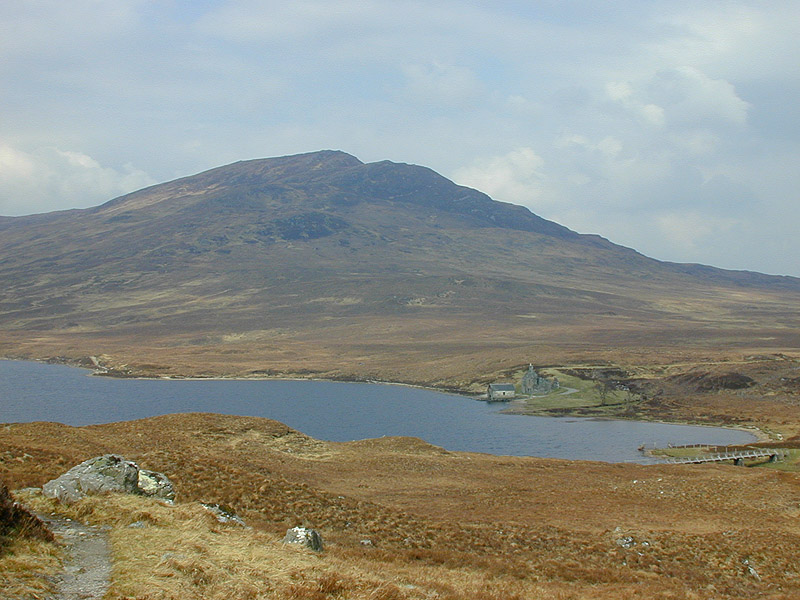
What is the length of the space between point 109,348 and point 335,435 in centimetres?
11718

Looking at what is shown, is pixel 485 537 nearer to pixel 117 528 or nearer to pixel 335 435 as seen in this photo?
pixel 117 528

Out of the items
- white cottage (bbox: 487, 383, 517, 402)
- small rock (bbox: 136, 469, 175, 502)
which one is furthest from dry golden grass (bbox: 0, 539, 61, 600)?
white cottage (bbox: 487, 383, 517, 402)

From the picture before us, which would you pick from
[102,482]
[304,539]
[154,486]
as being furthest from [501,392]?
[102,482]

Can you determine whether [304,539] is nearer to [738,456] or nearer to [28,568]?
[28,568]

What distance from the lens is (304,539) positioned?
15930mm

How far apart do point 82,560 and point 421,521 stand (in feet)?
41.2

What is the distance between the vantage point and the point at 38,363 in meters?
162

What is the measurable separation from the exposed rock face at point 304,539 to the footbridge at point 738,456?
165 feet

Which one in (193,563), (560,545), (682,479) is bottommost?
(682,479)

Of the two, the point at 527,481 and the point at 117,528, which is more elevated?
the point at 117,528

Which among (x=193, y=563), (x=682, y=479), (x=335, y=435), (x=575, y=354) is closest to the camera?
(x=193, y=563)

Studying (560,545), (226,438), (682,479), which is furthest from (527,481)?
(226,438)

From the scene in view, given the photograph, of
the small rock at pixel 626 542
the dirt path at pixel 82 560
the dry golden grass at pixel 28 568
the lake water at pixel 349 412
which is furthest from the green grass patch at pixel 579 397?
the dry golden grass at pixel 28 568

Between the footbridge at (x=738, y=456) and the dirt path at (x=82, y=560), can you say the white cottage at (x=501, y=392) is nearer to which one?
the footbridge at (x=738, y=456)
